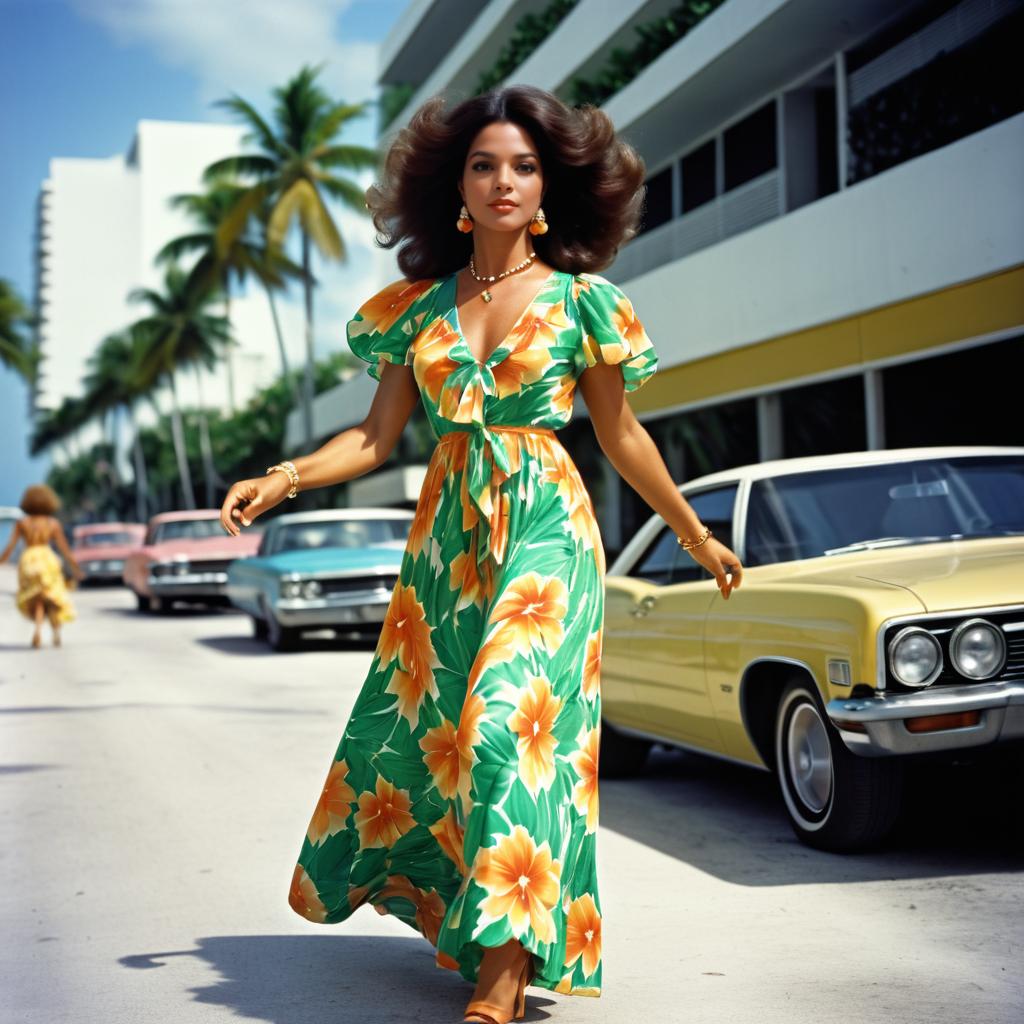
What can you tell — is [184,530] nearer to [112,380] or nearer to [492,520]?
[492,520]

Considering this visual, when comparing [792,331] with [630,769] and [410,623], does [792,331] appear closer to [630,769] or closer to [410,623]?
[630,769]

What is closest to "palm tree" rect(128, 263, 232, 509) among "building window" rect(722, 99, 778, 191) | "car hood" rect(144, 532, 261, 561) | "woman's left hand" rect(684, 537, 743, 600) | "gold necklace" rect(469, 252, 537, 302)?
"car hood" rect(144, 532, 261, 561)

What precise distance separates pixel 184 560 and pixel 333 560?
8.92 metres

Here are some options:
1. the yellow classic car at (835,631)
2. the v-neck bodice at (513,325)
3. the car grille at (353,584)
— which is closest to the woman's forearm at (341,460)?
the v-neck bodice at (513,325)

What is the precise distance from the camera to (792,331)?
17.9m

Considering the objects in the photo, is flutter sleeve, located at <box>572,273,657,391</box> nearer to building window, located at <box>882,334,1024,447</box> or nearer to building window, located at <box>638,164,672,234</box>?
building window, located at <box>882,334,1024,447</box>

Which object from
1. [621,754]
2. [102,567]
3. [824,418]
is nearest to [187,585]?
[824,418]

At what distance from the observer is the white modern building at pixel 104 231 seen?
142125 millimetres

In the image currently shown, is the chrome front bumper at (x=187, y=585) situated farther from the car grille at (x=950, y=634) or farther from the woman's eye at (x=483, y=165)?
the woman's eye at (x=483, y=165)

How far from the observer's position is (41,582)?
18391mm

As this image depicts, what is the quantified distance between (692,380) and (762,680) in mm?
14921

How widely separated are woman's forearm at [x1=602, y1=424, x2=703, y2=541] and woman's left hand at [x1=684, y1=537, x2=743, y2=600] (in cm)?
19

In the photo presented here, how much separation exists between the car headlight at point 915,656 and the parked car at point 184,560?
2040cm

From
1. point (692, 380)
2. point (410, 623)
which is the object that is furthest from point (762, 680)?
point (692, 380)
